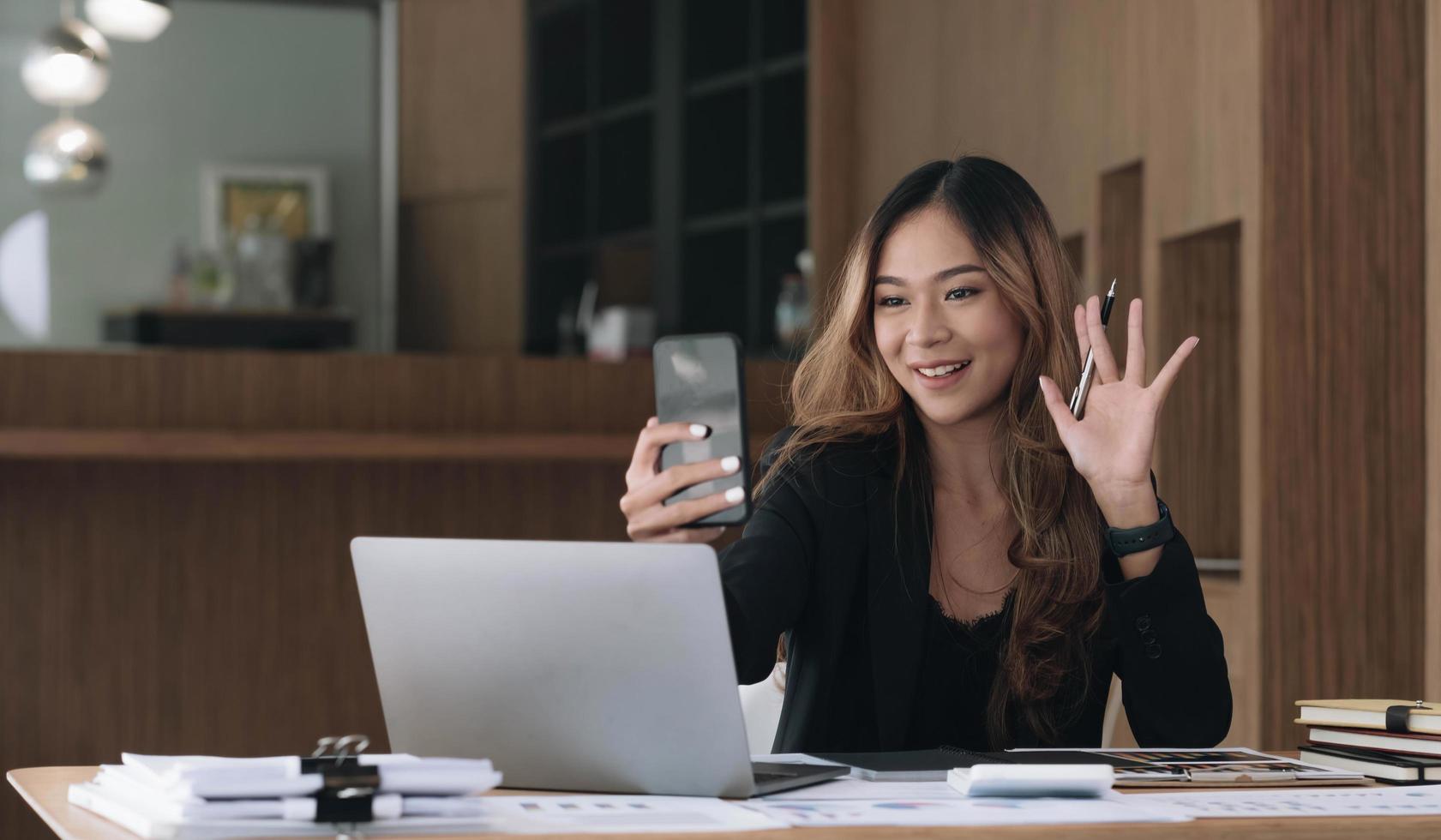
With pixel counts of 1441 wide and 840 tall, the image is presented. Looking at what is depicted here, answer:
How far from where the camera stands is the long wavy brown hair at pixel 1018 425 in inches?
61.8

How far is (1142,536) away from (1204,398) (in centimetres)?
172

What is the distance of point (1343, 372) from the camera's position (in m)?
2.56

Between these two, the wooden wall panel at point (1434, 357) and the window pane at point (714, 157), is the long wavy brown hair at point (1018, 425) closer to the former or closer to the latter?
the wooden wall panel at point (1434, 357)

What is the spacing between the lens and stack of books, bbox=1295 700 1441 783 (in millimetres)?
1289

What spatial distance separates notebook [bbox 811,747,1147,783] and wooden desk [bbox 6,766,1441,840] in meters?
0.17

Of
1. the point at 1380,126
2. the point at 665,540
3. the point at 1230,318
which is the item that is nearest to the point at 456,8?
the point at 1230,318

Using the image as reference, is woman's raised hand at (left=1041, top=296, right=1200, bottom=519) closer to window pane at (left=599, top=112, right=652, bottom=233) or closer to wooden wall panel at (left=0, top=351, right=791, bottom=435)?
A: wooden wall panel at (left=0, top=351, right=791, bottom=435)

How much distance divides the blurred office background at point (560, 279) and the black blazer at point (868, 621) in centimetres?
97

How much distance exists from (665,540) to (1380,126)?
186cm

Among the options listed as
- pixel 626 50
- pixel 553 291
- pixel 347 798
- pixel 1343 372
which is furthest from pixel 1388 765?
pixel 553 291

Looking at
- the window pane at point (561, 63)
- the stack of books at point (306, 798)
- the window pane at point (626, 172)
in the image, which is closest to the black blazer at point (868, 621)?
the stack of books at point (306, 798)

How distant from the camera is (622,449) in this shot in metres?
3.49

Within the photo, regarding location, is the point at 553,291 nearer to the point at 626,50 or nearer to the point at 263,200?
the point at 626,50

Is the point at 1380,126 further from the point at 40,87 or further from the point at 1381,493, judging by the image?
the point at 40,87
